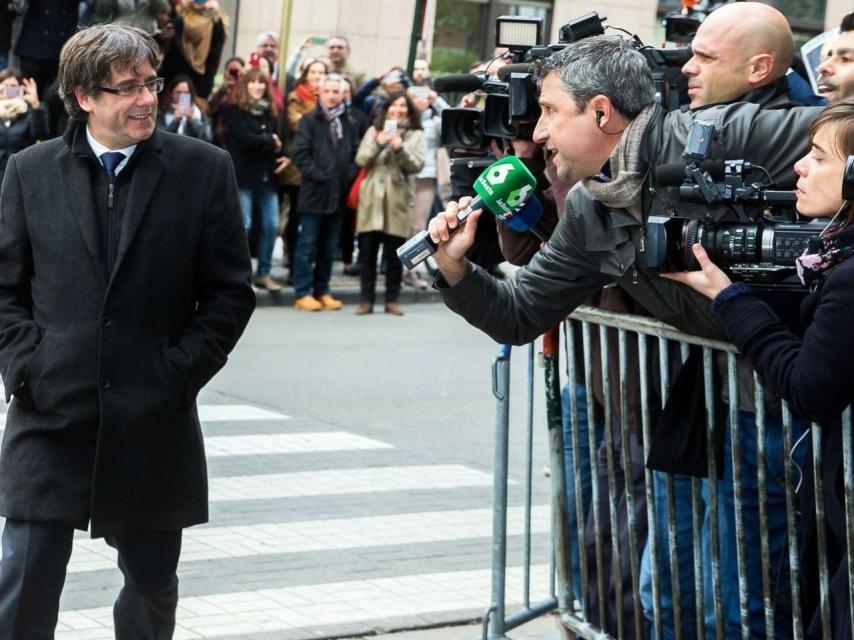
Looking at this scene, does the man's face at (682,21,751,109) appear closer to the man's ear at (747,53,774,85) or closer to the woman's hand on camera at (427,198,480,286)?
the man's ear at (747,53,774,85)

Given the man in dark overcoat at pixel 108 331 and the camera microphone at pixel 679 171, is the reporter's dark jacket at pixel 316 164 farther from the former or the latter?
the camera microphone at pixel 679 171

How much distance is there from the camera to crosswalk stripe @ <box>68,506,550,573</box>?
22.1ft

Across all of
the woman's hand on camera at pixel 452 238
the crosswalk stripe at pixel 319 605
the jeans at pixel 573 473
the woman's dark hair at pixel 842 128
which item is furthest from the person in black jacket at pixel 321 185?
the woman's dark hair at pixel 842 128

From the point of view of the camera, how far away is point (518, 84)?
477 cm

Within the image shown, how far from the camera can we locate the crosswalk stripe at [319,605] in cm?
573

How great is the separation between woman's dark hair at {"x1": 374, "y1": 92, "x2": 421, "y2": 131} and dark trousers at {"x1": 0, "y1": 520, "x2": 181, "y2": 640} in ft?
35.4

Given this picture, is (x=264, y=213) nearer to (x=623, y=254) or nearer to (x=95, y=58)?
(x=95, y=58)

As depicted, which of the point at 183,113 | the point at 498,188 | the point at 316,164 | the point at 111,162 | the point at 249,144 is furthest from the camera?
the point at 316,164

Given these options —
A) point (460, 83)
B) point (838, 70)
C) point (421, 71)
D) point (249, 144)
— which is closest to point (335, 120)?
point (249, 144)

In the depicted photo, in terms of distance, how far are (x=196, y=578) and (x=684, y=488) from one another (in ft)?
8.51

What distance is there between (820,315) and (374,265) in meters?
11.7

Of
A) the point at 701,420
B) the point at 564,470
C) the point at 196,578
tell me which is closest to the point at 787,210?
the point at 701,420

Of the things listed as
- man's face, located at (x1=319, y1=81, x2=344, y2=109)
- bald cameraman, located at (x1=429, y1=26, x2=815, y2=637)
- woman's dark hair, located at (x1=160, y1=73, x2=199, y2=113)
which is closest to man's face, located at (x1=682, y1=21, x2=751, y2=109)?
bald cameraman, located at (x1=429, y1=26, x2=815, y2=637)

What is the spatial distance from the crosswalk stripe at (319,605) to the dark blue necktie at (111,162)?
1873 millimetres
